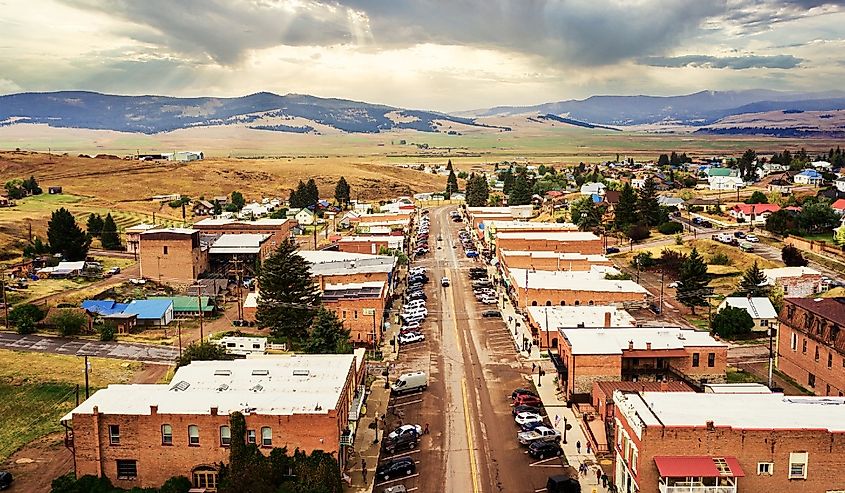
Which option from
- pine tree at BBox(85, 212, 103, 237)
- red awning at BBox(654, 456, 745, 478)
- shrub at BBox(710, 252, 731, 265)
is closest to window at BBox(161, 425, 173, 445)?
red awning at BBox(654, 456, 745, 478)

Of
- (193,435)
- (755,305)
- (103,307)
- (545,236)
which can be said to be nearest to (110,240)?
(103,307)

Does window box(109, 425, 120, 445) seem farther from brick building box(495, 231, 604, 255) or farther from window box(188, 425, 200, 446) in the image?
brick building box(495, 231, 604, 255)

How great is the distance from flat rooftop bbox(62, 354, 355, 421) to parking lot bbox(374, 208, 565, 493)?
4.30 m

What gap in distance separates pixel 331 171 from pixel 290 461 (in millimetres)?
163052

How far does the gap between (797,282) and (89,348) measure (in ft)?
180

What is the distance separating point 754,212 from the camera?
298 feet

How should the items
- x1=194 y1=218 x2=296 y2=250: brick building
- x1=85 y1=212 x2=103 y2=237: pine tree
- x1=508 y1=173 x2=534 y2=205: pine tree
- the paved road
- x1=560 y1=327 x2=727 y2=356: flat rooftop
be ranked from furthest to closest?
x1=508 y1=173 x2=534 y2=205: pine tree, x1=85 y1=212 x2=103 y2=237: pine tree, x1=194 y1=218 x2=296 y2=250: brick building, the paved road, x1=560 y1=327 x2=727 y2=356: flat rooftop

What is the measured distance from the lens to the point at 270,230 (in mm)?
80375

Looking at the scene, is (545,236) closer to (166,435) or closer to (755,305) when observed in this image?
(755,305)

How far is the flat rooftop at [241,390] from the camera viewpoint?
29.1 meters

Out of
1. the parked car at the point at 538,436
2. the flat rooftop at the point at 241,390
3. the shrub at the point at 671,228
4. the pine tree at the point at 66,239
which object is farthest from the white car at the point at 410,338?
the shrub at the point at 671,228

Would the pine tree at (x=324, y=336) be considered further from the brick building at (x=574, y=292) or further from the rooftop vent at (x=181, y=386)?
the brick building at (x=574, y=292)

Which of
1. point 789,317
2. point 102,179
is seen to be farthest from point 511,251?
point 102,179

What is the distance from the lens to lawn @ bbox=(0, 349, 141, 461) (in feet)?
120
